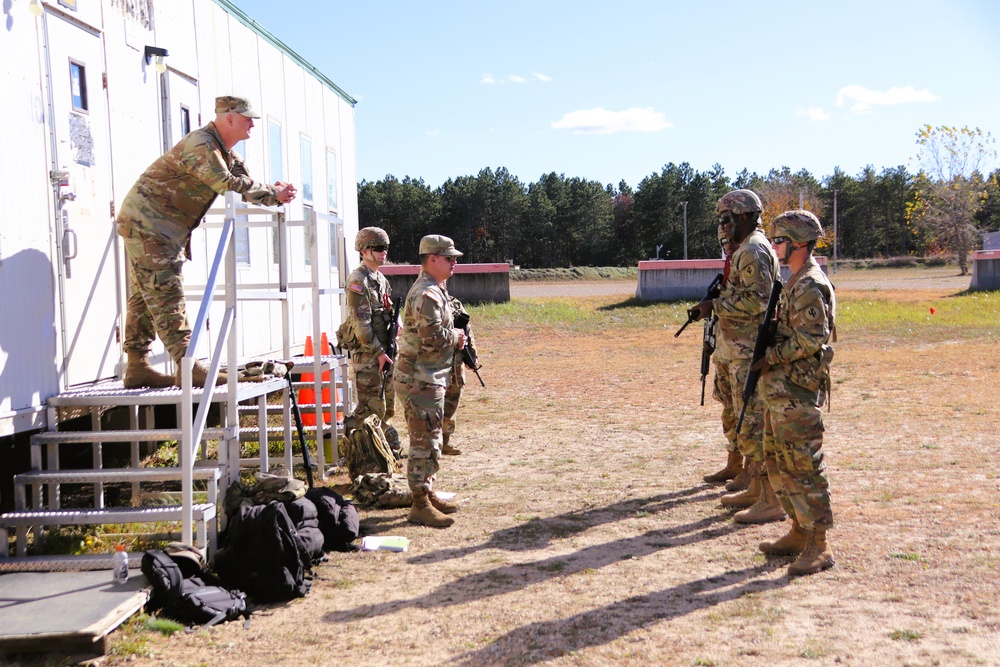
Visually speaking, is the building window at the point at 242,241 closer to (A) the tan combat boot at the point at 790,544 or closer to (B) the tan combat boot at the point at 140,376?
(B) the tan combat boot at the point at 140,376

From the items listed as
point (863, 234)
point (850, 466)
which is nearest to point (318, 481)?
point (850, 466)

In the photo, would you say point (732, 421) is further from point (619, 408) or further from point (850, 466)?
point (619, 408)

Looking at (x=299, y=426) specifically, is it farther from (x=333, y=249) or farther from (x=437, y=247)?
(x=333, y=249)

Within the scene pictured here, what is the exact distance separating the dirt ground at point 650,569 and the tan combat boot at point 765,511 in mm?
101

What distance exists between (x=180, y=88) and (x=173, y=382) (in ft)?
8.57

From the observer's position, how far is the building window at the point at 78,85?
5.38 meters

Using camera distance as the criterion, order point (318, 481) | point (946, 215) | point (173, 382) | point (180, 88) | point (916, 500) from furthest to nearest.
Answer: point (946, 215) < point (318, 481) < point (180, 88) < point (916, 500) < point (173, 382)

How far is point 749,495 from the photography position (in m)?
6.23

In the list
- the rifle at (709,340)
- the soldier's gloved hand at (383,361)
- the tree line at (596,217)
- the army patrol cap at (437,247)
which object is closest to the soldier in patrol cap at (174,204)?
the army patrol cap at (437,247)

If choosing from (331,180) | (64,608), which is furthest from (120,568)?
(331,180)

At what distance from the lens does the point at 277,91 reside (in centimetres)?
910

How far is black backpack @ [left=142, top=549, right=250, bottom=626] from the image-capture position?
427 centimetres

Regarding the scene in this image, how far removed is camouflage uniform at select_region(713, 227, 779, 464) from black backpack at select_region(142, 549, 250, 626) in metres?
3.34

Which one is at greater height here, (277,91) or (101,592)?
(277,91)
